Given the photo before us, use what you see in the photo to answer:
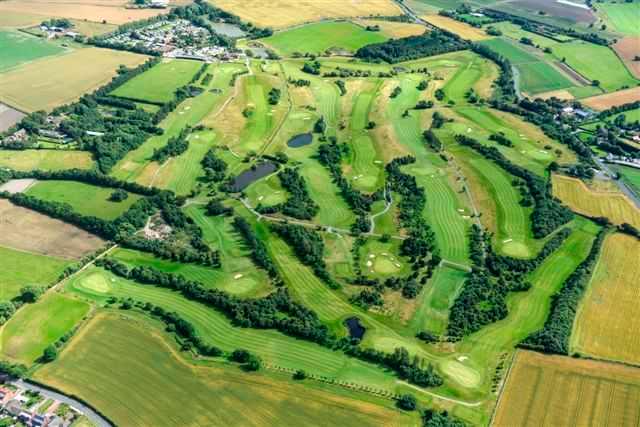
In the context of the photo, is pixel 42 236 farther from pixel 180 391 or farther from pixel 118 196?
pixel 180 391

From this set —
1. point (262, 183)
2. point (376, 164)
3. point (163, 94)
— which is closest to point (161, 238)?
point (262, 183)

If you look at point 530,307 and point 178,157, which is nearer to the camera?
point 530,307

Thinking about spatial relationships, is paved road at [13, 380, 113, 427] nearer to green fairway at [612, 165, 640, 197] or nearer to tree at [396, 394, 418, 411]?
tree at [396, 394, 418, 411]

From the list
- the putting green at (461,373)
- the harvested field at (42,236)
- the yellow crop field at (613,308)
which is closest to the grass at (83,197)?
the harvested field at (42,236)

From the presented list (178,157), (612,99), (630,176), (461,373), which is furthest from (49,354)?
(612,99)

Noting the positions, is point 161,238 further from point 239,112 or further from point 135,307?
point 239,112

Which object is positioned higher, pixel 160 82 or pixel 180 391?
pixel 160 82

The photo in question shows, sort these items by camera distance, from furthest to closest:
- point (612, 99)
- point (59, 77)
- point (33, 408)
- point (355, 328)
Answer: point (612, 99), point (59, 77), point (355, 328), point (33, 408)

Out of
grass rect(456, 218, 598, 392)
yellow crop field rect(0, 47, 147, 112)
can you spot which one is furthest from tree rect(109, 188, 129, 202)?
grass rect(456, 218, 598, 392)
